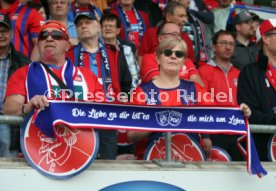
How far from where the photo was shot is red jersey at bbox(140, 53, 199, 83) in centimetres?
810

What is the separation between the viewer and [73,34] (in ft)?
29.0

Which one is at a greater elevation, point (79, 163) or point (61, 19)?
point (61, 19)

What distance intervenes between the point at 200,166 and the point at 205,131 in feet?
1.10

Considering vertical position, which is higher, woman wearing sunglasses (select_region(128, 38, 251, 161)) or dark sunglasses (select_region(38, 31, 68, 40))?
dark sunglasses (select_region(38, 31, 68, 40))

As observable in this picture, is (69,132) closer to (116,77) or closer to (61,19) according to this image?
(116,77)

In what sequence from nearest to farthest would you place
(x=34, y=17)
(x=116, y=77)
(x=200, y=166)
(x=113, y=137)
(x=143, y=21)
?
1. (x=200, y=166)
2. (x=113, y=137)
3. (x=116, y=77)
4. (x=34, y=17)
5. (x=143, y=21)

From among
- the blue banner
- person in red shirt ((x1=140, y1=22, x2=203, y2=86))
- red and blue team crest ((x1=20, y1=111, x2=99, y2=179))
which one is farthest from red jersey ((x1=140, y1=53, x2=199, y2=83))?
red and blue team crest ((x1=20, y1=111, x2=99, y2=179))

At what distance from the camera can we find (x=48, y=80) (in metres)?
6.14

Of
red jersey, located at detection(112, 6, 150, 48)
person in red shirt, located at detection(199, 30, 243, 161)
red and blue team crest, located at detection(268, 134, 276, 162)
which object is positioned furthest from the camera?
red jersey, located at detection(112, 6, 150, 48)

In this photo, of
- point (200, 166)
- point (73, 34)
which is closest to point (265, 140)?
point (200, 166)

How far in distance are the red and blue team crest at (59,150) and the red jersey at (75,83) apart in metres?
0.49

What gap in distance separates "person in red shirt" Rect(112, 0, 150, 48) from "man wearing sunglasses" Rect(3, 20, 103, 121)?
3.31 metres

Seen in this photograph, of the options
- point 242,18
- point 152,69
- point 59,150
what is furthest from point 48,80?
point 242,18

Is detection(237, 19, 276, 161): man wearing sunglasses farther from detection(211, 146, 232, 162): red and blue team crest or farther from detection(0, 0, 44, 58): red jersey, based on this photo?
detection(0, 0, 44, 58): red jersey
